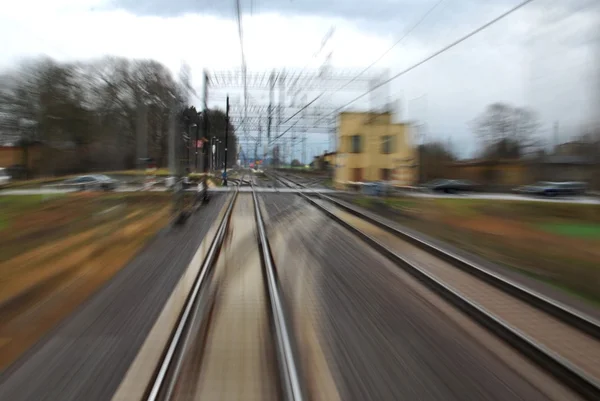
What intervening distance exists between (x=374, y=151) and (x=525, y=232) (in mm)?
22166

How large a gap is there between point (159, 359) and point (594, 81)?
489 inches

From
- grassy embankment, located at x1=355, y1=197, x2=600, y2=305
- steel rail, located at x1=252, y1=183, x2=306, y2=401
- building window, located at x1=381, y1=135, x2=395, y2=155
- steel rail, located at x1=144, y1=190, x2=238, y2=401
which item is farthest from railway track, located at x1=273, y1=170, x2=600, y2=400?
building window, located at x1=381, y1=135, x2=395, y2=155

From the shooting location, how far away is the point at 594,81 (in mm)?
12703

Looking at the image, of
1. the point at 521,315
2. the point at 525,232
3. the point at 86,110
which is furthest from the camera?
the point at 86,110

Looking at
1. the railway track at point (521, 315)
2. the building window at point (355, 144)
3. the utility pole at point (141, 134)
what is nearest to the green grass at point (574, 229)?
the railway track at point (521, 315)

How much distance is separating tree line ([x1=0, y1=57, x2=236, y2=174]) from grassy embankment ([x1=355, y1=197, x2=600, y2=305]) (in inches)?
466

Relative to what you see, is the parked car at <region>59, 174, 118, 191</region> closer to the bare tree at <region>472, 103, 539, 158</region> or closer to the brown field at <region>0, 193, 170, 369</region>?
the brown field at <region>0, 193, 170, 369</region>

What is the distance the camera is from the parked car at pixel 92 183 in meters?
24.6

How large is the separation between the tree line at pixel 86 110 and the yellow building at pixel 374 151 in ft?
40.5

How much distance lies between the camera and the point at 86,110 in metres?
22.1

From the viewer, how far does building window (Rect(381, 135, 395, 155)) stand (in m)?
35.1

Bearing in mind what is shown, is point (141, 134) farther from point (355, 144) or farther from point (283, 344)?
point (355, 144)

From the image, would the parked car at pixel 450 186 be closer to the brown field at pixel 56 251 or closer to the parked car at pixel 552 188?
the parked car at pixel 552 188

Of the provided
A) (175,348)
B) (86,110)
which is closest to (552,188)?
(86,110)
